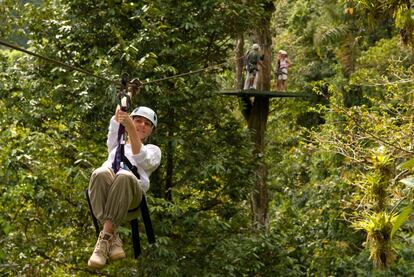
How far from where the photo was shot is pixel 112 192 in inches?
158

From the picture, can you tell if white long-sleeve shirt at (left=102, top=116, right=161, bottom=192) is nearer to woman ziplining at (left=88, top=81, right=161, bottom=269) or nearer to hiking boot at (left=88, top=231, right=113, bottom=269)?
woman ziplining at (left=88, top=81, right=161, bottom=269)

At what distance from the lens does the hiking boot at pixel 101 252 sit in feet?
13.3

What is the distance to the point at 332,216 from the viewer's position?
11.5m

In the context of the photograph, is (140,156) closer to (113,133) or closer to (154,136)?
(113,133)

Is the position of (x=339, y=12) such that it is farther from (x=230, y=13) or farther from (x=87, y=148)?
(x=87, y=148)

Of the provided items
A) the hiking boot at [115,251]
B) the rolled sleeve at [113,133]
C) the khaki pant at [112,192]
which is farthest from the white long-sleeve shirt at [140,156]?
the hiking boot at [115,251]

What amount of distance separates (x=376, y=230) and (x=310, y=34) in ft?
42.3

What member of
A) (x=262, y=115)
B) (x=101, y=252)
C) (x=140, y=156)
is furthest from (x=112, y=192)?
(x=262, y=115)

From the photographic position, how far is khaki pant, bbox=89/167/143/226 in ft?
13.1

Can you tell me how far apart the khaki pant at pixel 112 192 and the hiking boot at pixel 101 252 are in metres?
0.11

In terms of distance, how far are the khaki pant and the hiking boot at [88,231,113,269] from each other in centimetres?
11

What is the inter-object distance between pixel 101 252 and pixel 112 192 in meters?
0.38

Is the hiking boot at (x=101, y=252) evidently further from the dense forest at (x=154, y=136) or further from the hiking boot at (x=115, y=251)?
the dense forest at (x=154, y=136)

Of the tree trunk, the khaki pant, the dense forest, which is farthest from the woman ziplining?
the tree trunk
